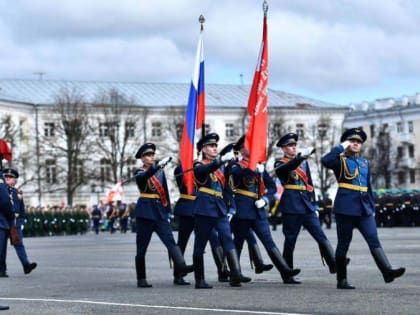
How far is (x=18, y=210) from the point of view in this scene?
23266mm

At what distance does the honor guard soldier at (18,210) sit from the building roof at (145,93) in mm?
74443

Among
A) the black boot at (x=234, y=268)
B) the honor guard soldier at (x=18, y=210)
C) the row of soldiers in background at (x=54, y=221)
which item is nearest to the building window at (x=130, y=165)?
the row of soldiers in background at (x=54, y=221)

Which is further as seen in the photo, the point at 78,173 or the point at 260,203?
the point at 78,173

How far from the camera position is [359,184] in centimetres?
1650

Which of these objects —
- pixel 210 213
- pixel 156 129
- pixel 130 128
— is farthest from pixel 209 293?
pixel 156 129

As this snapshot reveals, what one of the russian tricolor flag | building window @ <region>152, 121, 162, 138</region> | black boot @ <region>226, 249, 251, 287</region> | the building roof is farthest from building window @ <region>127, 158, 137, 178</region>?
black boot @ <region>226, 249, 251, 287</region>

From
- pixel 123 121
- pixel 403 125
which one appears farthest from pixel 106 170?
pixel 403 125

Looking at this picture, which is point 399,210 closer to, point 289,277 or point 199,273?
point 289,277

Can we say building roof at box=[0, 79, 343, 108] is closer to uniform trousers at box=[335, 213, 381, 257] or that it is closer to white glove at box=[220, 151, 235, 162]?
white glove at box=[220, 151, 235, 162]

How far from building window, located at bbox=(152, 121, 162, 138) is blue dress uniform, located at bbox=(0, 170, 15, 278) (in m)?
78.1

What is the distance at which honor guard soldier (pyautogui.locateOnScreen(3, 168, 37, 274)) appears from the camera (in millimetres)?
22203

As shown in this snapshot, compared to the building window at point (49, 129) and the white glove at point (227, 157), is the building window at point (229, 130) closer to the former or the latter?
the building window at point (49, 129)

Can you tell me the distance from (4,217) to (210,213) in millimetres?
4251


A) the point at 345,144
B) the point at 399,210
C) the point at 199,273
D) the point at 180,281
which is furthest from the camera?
the point at 399,210
